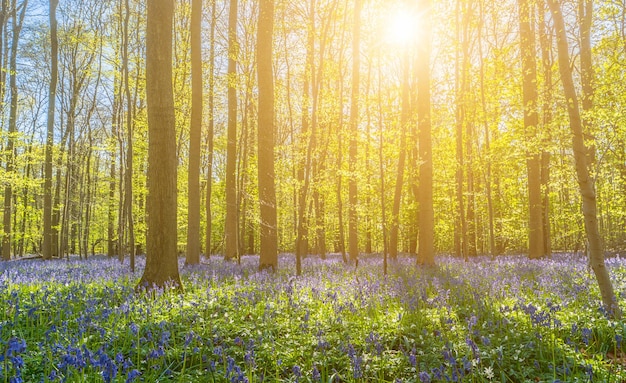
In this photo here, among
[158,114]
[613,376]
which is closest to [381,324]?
[613,376]

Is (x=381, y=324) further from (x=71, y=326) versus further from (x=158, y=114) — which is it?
(x=158, y=114)

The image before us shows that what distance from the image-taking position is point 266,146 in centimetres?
1141

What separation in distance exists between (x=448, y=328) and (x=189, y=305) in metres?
3.80

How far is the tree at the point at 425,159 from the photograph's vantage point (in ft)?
40.5

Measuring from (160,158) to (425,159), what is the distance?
7.88 meters

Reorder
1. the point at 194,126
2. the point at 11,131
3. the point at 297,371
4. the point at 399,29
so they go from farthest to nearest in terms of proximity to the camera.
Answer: the point at 11,131 < the point at 399,29 < the point at 194,126 < the point at 297,371

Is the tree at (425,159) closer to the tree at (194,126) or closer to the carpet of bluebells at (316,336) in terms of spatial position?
the carpet of bluebells at (316,336)

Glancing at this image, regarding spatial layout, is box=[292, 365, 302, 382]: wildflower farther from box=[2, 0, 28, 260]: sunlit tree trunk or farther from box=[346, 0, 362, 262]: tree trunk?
box=[2, 0, 28, 260]: sunlit tree trunk

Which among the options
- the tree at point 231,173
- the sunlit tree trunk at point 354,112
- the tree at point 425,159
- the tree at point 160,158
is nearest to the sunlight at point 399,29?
the sunlit tree trunk at point 354,112

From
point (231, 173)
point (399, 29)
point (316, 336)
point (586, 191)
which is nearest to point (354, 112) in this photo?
point (399, 29)

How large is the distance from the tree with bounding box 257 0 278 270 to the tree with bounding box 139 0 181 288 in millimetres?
3533

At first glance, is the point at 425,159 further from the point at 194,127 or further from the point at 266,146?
the point at 194,127

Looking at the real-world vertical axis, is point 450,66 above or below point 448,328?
above

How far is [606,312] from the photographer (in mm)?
5129
